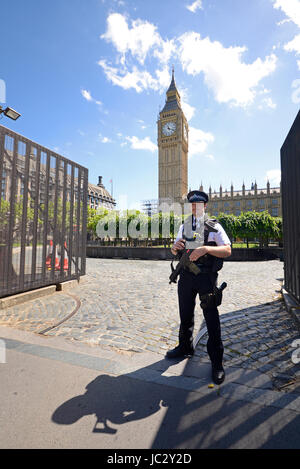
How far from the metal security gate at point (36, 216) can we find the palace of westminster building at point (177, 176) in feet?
261

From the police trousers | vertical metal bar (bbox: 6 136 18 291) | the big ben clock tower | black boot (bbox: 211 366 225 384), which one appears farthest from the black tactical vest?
the big ben clock tower

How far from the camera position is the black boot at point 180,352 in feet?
10.3

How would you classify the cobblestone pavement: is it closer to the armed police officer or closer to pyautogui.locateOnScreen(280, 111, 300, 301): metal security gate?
the armed police officer

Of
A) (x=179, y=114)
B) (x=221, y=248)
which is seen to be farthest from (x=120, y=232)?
(x=179, y=114)

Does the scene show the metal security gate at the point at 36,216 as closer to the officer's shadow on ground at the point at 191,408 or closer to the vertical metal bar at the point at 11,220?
the vertical metal bar at the point at 11,220

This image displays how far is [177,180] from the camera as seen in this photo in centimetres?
9325

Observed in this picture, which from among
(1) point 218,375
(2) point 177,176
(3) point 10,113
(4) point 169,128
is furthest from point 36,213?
(4) point 169,128

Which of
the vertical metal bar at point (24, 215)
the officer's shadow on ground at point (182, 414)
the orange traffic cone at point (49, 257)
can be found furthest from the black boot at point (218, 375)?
the orange traffic cone at point (49, 257)

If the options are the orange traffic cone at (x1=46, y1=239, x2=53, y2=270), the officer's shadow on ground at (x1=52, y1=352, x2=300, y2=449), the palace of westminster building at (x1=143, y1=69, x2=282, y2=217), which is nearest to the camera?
the officer's shadow on ground at (x1=52, y1=352, x2=300, y2=449)

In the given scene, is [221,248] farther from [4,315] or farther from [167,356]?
[4,315]

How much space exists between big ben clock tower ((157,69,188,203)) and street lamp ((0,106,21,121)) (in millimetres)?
84848

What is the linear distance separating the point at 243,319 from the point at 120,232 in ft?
102

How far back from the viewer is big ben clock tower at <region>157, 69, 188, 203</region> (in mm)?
93500

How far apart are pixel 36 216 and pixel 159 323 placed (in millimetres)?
4409
